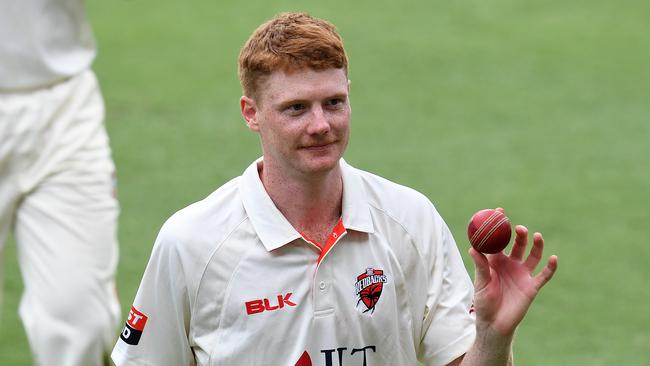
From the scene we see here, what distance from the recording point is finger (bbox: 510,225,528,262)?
4322 mm

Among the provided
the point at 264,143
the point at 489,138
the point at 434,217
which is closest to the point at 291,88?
the point at 264,143

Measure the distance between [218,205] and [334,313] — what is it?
0.52 metres

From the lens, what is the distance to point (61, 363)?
6.30 metres

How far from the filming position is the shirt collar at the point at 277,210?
14.9ft

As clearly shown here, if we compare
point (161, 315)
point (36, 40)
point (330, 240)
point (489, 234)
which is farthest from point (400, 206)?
point (36, 40)

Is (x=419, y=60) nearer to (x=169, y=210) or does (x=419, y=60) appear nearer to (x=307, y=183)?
(x=169, y=210)

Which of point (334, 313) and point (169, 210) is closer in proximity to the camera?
point (334, 313)

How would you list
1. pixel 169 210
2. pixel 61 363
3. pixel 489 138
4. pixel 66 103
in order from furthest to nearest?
1. pixel 489 138
2. pixel 169 210
3. pixel 66 103
4. pixel 61 363

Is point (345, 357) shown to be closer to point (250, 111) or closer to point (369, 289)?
point (369, 289)

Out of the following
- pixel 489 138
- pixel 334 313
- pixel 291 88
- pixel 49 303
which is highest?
pixel 291 88

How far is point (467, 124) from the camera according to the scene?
39.5 ft

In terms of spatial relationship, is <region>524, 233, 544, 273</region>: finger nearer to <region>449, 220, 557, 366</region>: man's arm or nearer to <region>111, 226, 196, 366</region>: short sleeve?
<region>449, 220, 557, 366</region>: man's arm

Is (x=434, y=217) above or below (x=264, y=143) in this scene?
below

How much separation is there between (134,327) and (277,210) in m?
0.61
